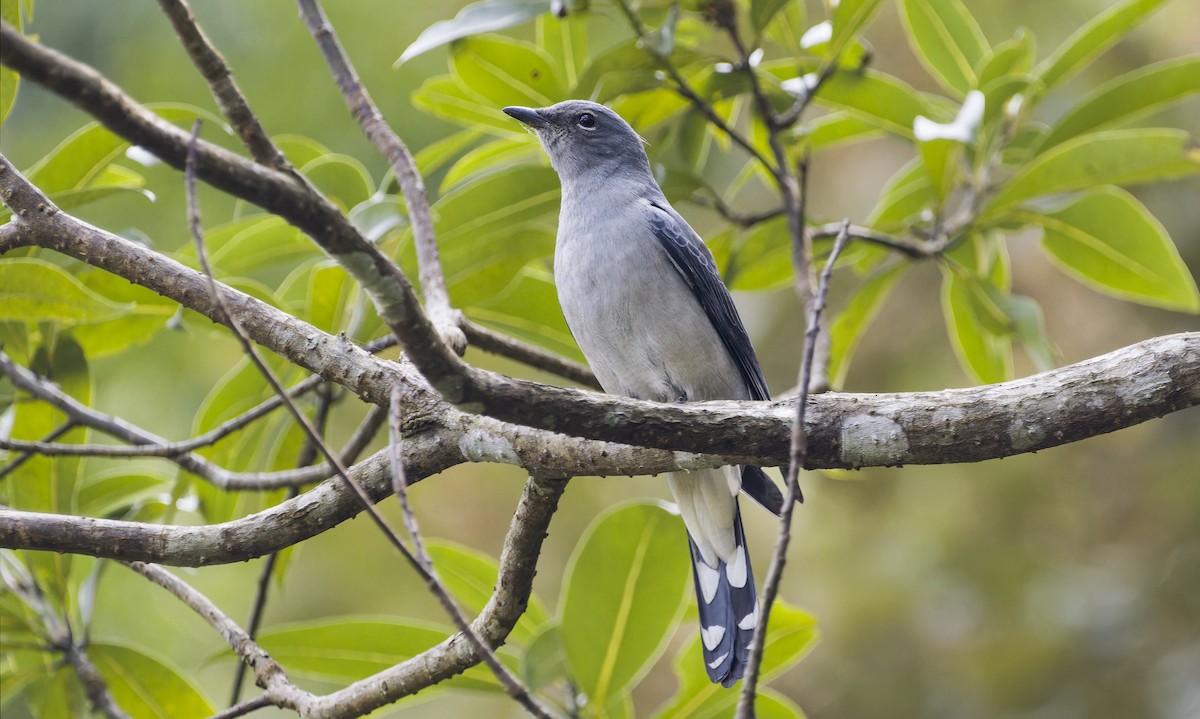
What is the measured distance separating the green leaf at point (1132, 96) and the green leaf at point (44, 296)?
11.8ft

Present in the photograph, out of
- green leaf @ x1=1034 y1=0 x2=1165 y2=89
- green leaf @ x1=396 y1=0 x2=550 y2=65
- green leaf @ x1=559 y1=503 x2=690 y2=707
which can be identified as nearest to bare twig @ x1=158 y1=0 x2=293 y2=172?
green leaf @ x1=396 y1=0 x2=550 y2=65

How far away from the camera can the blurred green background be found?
204 inches

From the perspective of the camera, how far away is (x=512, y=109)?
4168 mm

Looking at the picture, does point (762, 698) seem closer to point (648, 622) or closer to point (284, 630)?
point (648, 622)

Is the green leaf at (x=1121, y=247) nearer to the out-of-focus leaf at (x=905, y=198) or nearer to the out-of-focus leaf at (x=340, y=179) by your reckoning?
the out-of-focus leaf at (x=905, y=198)

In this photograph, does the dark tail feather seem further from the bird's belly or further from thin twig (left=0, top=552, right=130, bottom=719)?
thin twig (left=0, top=552, right=130, bottom=719)

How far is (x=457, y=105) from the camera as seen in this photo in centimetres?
429

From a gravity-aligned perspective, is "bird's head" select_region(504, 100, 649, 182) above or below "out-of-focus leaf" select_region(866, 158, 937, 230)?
below

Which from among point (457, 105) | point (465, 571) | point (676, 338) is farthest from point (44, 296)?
point (676, 338)

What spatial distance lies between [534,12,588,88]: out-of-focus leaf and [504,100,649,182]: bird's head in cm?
15

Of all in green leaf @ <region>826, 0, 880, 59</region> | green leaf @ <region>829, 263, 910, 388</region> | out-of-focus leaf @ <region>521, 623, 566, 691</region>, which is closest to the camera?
out-of-focus leaf @ <region>521, 623, 566, 691</region>

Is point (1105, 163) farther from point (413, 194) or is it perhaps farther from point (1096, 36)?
point (413, 194)

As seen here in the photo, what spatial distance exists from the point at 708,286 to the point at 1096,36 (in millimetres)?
1802

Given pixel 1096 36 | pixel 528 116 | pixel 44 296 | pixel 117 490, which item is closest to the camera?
pixel 44 296
